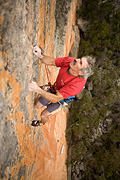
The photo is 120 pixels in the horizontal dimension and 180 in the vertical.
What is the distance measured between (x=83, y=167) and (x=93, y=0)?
11371 mm

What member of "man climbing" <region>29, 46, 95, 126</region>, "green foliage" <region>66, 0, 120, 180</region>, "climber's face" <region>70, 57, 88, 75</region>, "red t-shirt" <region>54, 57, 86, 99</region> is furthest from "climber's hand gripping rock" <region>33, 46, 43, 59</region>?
"green foliage" <region>66, 0, 120, 180</region>

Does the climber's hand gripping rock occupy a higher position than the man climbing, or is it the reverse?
the climber's hand gripping rock

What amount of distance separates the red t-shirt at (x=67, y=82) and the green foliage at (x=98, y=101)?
583 centimetres

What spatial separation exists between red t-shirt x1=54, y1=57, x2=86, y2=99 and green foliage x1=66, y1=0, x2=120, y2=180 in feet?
19.1

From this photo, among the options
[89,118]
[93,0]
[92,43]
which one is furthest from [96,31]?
[89,118]

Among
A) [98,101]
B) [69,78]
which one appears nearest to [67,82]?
[69,78]

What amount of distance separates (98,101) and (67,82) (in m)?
7.77

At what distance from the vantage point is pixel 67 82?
2.35 m

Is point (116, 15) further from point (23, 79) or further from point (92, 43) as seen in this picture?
point (23, 79)

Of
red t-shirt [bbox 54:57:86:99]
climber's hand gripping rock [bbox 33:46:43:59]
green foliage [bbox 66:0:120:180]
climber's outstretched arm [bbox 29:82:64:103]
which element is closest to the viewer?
climber's outstretched arm [bbox 29:82:64:103]

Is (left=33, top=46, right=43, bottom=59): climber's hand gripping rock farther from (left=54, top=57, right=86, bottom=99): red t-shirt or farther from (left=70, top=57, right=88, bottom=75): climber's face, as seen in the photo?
(left=70, top=57, right=88, bottom=75): climber's face

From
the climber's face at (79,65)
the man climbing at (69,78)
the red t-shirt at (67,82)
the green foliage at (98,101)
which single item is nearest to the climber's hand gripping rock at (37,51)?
the man climbing at (69,78)

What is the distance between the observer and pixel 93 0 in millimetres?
9508

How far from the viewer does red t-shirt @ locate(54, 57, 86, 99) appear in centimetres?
217
